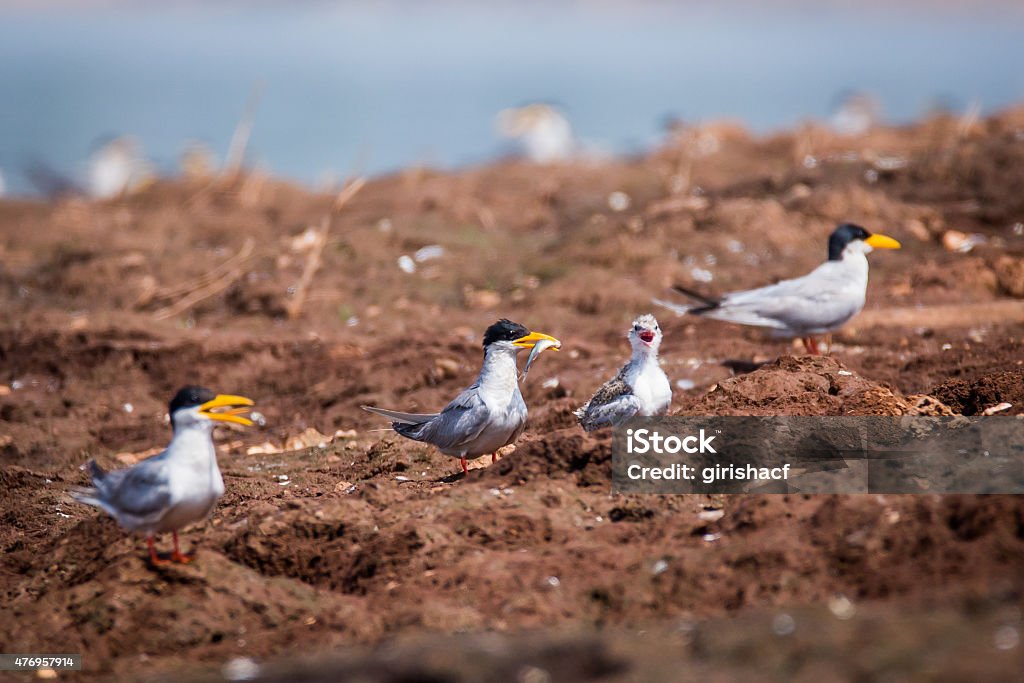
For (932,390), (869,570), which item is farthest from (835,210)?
(869,570)

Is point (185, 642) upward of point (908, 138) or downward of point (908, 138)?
downward

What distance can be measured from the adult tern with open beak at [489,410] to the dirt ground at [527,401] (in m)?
0.26

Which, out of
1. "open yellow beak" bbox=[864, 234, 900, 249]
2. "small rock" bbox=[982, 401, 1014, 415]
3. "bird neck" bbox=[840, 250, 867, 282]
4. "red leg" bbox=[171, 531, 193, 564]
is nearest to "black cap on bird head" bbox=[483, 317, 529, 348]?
"red leg" bbox=[171, 531, 193, 564]

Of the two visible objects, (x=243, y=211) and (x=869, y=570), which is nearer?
(x=869, y=570)

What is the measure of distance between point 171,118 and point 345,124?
457 inches

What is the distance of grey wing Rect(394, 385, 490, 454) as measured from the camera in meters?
7.34

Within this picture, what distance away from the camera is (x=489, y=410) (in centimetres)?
733

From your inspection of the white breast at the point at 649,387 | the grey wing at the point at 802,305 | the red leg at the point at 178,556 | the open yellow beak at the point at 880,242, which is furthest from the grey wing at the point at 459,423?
the open yellow beak at the point at 880,242

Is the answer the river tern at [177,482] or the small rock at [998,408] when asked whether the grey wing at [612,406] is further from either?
the river tern at [177,482]

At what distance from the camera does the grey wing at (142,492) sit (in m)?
5.64

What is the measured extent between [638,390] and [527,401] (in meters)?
2.76

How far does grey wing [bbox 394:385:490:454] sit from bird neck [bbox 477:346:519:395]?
9cm

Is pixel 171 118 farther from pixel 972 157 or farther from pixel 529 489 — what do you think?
pixel 529 489

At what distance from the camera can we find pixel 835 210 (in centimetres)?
1559
